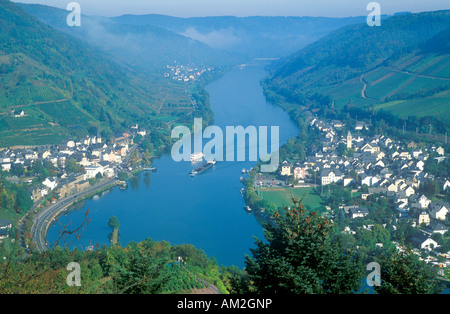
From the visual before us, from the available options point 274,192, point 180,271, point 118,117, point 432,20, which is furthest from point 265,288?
point 432,20

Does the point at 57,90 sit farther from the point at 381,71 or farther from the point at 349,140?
the point at 381,71

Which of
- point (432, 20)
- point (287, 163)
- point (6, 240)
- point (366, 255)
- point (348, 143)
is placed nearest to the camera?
point (366, 255)

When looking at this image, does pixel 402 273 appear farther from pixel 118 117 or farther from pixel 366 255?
pixel 118 117

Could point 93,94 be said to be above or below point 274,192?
above

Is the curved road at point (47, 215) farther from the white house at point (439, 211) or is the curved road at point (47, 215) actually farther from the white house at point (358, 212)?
the white house at point (439, 211)

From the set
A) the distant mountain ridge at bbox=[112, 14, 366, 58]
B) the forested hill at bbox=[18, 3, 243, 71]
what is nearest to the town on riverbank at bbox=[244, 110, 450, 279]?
the forested hill at bbox=[18, 3, 243, 71]
